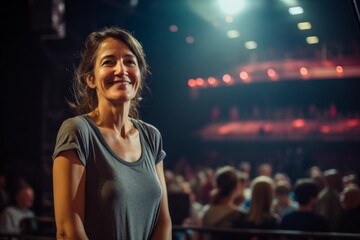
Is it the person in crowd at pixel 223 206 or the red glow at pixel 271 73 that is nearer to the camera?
the person in crowd at pixel 223 206

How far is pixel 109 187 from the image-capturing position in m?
1.75

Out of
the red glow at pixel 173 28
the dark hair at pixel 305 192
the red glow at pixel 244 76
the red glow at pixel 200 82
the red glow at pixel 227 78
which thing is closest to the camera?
the dark hair at pixel 305 192

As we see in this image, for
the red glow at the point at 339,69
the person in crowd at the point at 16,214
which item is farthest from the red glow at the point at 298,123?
the person in crowd at the point at 16,214

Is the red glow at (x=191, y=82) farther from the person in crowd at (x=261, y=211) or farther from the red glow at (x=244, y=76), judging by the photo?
the person in crowd at (x=261, y=211)

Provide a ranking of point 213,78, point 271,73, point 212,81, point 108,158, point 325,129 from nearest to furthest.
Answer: point 108,158
point 213,78
point 212,81
point 325,129
point 271,73

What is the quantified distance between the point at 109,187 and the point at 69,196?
0.47ft

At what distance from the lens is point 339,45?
18422 millimetres

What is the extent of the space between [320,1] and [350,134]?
12.0m

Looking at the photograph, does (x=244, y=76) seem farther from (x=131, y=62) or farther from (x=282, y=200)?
(x=131, y=62)

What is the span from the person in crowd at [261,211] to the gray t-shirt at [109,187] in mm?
3523

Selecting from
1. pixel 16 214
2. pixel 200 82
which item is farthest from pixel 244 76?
pixel 16 214

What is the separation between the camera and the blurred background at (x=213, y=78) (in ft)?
35.4

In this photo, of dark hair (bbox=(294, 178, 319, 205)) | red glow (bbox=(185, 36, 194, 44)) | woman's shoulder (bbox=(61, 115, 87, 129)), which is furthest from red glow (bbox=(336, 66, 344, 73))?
woman's shoulder (bbox=(61, 115, 87, 129))

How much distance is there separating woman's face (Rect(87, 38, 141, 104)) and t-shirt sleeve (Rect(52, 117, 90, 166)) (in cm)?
17
